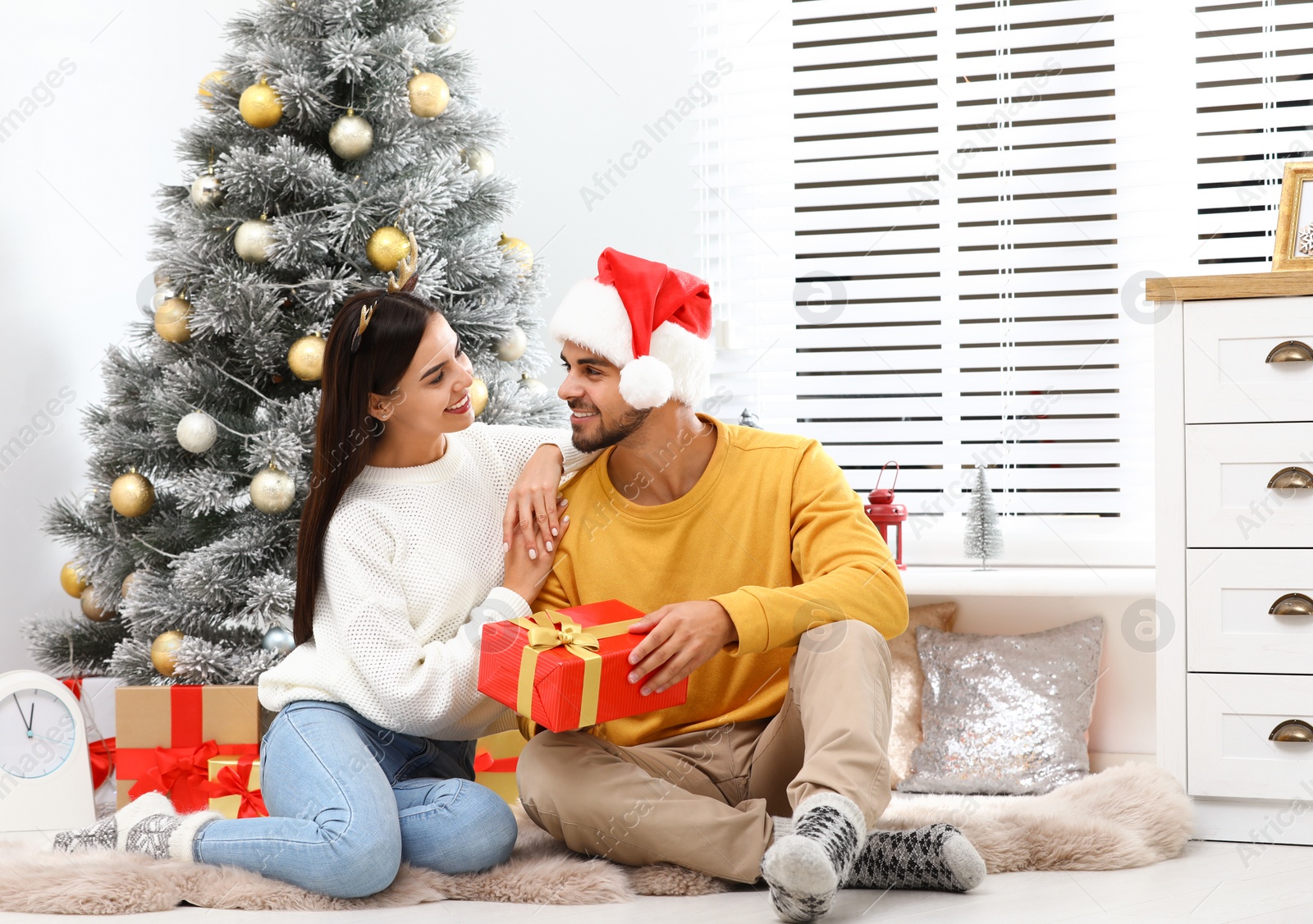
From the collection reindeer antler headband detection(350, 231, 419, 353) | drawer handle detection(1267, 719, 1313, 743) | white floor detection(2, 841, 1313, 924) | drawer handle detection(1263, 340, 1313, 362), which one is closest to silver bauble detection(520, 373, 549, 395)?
reindeer antler headband detection(350, 231, 419, 353)

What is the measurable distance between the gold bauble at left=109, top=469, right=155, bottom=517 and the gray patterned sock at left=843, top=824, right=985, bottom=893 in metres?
1.41

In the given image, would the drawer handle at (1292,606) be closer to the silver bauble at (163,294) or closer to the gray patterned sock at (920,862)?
the gray patterned sock at (920,862)

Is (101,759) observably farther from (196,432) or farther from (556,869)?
(556,869)

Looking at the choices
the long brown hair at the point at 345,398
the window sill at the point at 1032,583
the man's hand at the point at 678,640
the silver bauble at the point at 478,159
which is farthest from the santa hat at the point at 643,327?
the window sill at the point at 1032,583

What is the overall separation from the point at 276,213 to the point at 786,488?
1085 mm

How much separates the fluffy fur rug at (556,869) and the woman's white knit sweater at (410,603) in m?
0.22

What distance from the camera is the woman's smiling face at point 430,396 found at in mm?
1588

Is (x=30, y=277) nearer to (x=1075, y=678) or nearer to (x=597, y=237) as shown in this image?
(x=597, y=237)

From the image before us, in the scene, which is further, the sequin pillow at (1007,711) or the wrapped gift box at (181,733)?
the sequin pillow at (1007,711)

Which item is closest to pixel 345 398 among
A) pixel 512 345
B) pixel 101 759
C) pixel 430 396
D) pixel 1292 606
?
pixel 430 396

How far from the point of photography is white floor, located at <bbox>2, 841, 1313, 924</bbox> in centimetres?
129

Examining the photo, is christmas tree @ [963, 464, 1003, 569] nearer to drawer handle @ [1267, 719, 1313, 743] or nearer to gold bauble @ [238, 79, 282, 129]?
drawer handle @ [1267, 719, 1313, 743]

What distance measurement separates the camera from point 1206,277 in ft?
5.59

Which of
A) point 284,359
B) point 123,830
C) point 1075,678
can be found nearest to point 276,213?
point 284,359
